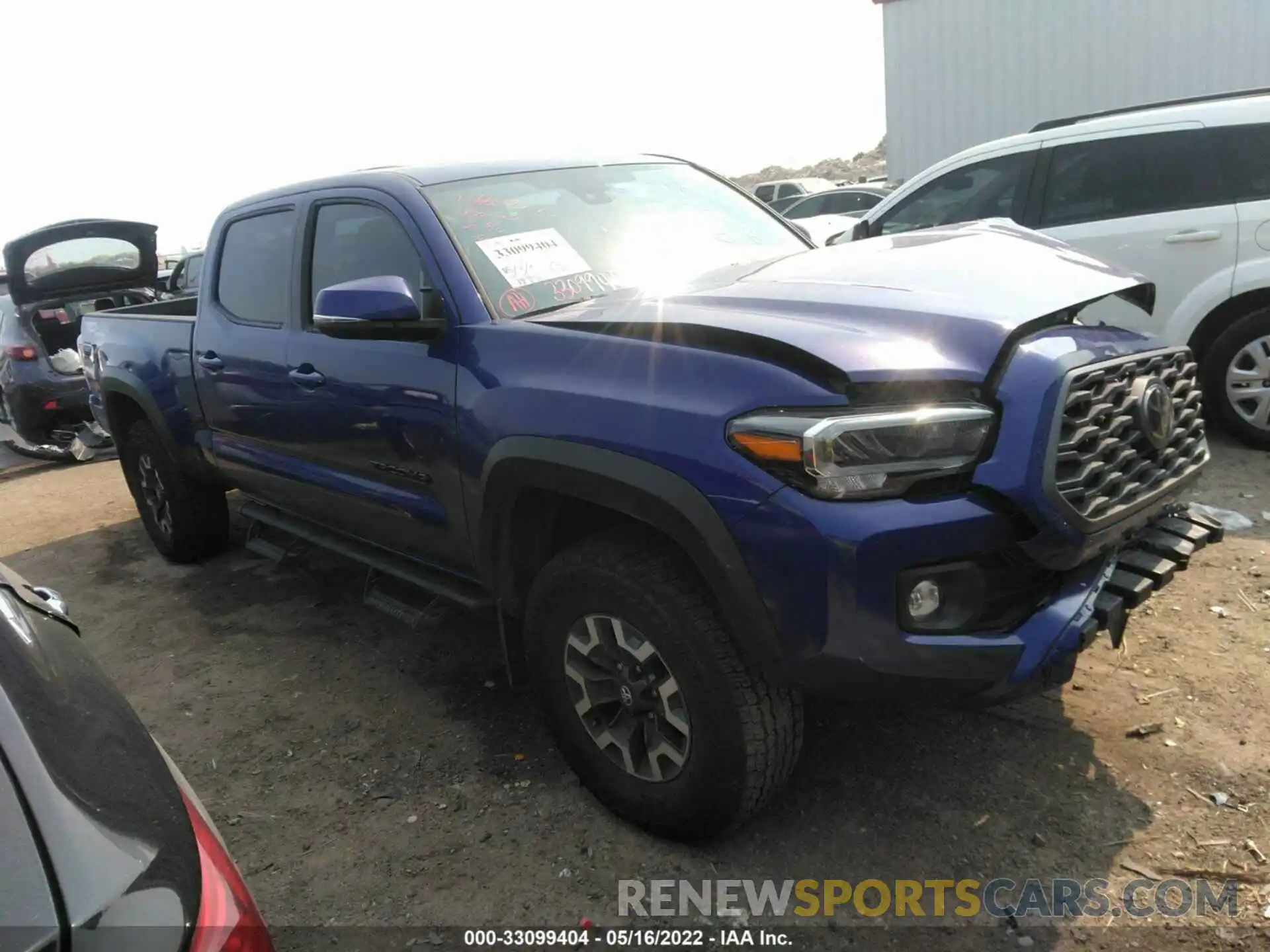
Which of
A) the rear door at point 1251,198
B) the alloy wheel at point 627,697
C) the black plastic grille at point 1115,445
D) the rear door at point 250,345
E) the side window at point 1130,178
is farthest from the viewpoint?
the side window at point 1130,178

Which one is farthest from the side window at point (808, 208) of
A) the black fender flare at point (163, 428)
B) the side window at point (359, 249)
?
the side window at point (359, 249)

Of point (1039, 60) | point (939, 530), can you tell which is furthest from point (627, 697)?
point (1039, 60)

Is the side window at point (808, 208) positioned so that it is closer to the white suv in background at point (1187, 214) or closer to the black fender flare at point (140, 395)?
the white suv in background at point (1187, 214)

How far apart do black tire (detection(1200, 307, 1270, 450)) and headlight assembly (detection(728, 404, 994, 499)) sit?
3885 mm

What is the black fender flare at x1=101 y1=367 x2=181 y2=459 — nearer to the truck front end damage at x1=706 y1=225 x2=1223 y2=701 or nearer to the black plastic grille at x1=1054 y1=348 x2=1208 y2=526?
the truck front end damage at x1=706 y1=225 x2=1223 y2=701

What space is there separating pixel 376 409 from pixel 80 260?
23.3ft

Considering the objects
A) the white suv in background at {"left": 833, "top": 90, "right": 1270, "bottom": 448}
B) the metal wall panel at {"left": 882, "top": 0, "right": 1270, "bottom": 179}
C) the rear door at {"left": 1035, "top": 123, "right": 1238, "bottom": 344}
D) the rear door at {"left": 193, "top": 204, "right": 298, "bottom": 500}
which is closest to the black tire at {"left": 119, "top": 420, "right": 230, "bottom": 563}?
the rear door at {"left": 193, "top": 204, "right": 298, "bottom": 500}

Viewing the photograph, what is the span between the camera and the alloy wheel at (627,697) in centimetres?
247

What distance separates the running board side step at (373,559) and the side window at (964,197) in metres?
3.81

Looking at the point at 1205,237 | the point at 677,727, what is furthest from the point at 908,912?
the point at 1205,237

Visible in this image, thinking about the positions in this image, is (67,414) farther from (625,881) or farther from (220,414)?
(625,881)

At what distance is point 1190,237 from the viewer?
203 inches

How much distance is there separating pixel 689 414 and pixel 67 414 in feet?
27.4

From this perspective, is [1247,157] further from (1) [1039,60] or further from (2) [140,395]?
(1) [1039,60]
